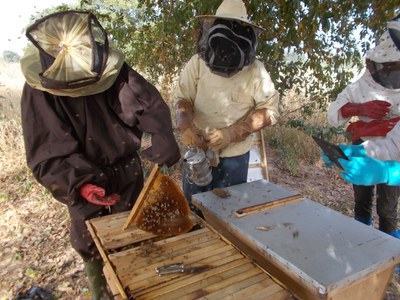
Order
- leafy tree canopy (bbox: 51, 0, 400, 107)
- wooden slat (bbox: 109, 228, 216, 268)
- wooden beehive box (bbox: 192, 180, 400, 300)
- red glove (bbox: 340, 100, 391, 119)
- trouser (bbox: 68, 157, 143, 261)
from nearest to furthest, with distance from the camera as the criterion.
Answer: wooden beehive box (bbox: 192, 180, 400, 300), wooden slat (bbox: 109, 228, 216, 268), trouser (bbox: 68, 157, 143, 261), red glove (bbox: 340, 100, 391, 119), leafy tree canopy (bbox: 51, 0, 400, 107)

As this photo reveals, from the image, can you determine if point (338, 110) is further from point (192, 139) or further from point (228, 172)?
point (192, 139)

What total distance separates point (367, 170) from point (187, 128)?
4.40 ft

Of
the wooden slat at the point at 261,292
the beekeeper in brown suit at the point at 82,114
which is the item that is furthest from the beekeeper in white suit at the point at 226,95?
the wooden slat at the point at 261,292

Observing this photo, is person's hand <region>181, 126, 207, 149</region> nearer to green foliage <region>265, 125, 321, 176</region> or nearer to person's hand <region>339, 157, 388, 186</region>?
person's hand <region>339, 157, 388, 186</region>

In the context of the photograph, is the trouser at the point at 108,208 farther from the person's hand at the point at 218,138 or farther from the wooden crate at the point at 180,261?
the person's hand at the point at 218,138

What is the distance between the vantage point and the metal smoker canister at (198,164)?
7.30 ft

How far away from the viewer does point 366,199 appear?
2936mm

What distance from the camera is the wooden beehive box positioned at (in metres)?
1.22

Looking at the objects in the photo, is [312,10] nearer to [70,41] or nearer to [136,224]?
[70,41]

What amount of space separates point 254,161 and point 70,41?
2.33 m

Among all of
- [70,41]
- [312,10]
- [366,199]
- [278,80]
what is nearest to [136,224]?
[70,41]

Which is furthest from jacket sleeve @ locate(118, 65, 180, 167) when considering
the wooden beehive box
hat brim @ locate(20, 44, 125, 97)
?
the wooden beehive box

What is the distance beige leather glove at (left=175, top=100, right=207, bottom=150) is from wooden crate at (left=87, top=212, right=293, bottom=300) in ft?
2.84

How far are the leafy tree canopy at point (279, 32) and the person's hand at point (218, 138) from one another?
1587mm
